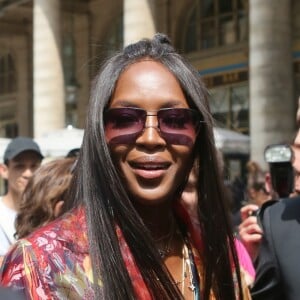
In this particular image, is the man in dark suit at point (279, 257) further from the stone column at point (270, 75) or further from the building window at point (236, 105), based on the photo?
the building window at point (236, 105)

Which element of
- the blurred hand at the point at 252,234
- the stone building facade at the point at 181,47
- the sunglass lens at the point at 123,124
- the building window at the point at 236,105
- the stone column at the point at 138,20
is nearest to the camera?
the sunglass lens at the point at 123,124

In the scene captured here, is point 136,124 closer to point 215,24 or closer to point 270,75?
point 270,75

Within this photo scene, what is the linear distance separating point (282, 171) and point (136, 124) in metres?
1.60

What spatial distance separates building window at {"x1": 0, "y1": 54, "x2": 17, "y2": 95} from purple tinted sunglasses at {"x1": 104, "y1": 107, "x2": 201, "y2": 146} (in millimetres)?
27832

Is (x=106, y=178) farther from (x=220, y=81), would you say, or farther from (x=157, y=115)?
(x=220, y=81)

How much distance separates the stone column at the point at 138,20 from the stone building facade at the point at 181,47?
0.9 inches

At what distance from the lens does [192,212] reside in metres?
1.84

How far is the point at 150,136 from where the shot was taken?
1583 millimetres

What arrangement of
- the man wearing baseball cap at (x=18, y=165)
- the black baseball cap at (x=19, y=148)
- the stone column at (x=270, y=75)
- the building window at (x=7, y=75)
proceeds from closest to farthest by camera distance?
the man wearing baseball cap at (x=18, y=165) → the black baseball cap at (x=19, y=148) → the stone column at (x=270, y=75) → the building window at (x=7, y=75)

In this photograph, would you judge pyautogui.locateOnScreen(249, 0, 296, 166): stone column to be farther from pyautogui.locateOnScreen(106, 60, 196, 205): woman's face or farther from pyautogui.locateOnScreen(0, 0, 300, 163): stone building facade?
pyautogui.locateOnScreen(106, 60, 196, 205): woman's face

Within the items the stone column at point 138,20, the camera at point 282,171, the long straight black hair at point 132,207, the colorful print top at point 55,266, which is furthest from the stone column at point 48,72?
the colorful print top at point 55,266

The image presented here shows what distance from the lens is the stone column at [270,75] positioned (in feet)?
45.2

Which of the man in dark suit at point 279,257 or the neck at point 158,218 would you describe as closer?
the neck at point 158,218

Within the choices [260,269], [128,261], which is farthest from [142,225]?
[260,269]
